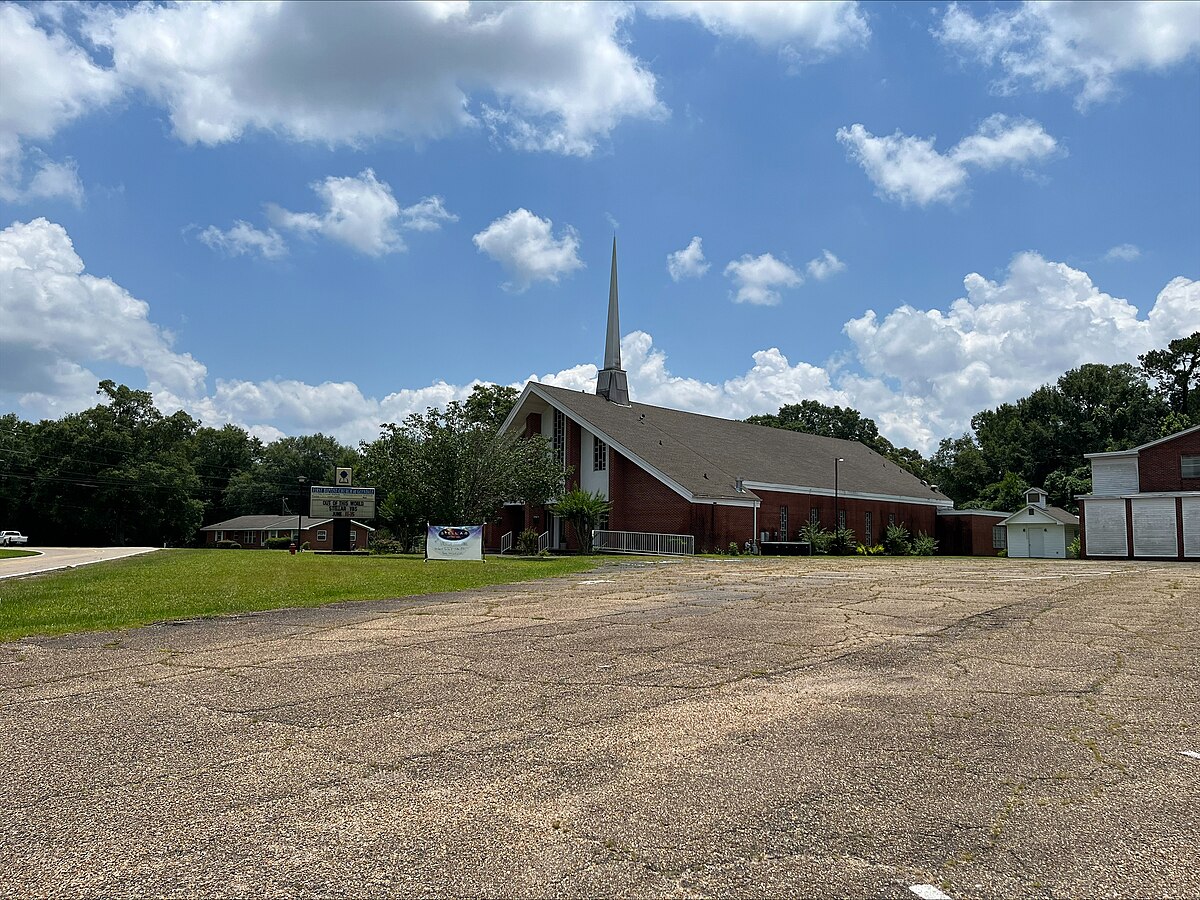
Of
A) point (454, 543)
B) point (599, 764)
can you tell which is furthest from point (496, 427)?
point (599, 764)

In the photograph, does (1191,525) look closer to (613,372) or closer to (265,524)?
(613,372)

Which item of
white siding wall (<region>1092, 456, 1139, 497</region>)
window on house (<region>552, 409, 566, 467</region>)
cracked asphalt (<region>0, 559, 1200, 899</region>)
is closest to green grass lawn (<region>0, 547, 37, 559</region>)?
window on house (<region>552, 409, 566, 467</region>)

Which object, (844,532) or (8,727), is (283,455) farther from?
(8,727)

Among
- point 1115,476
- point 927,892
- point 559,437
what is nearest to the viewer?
point 927,892

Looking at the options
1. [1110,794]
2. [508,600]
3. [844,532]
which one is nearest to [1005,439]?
[844,532]

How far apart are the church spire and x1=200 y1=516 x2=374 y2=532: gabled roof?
41.1 metres

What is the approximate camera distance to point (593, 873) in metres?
3.47

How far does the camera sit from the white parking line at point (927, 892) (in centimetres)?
330

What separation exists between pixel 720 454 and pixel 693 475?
18.1 ft

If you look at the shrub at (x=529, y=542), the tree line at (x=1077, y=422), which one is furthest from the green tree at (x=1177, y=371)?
the shrub at (x=529, y=542)

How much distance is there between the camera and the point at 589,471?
130 ft

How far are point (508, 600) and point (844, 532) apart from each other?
3193 centimetres

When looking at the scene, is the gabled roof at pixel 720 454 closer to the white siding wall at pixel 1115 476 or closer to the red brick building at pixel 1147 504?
the white siding wall at pixel 1115 476

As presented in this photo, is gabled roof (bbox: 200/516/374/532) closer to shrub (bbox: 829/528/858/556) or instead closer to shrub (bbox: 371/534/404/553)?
shrub (bbox: 371/534/404/553)
